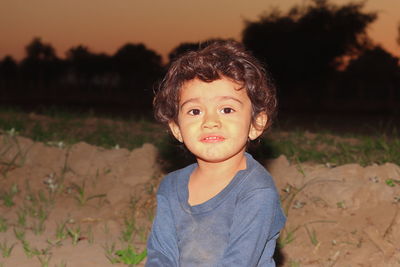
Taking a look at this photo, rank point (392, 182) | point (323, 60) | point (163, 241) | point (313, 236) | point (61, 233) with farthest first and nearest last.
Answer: point (323, 60), point (392, 182), point (61, 233), point (313, 236), point (163, 241)

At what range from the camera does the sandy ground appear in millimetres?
3674

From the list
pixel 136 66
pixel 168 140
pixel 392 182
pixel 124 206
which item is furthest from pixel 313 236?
pixel 136 66

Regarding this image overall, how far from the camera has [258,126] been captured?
2498 millimetres

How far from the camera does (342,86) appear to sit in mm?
34750

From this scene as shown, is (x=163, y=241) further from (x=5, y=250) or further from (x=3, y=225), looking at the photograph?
(x=3, y=225)

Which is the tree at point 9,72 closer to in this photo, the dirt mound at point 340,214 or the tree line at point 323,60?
the tree line at point 323,60

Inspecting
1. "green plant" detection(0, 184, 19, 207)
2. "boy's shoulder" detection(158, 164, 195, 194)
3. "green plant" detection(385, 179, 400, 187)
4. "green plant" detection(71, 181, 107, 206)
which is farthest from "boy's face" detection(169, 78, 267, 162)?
"green plant" detection(0, 184, 19, 207)

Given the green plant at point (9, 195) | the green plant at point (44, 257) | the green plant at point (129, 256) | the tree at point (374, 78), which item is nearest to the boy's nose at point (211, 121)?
the green plant at point (129, 256)

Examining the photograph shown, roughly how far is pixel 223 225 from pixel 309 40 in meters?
28.5

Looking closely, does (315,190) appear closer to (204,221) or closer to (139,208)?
(139,208)

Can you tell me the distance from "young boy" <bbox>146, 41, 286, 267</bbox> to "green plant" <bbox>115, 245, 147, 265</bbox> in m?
1.03

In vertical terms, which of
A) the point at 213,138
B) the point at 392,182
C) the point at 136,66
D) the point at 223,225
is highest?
the point at 136,66

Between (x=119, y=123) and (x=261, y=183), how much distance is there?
5356 mm

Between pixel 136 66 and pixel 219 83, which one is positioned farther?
pixel 136 66
